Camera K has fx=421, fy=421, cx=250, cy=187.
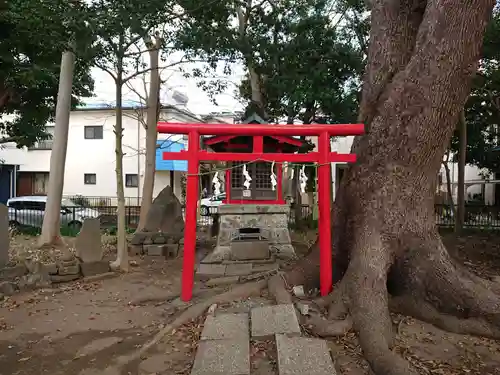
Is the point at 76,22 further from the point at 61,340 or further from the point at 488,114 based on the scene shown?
the point at 488,114

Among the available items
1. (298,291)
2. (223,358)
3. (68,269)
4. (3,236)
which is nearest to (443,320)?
(298,291)

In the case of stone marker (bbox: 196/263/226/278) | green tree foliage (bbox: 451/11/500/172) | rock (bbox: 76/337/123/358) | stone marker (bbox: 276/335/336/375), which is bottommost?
rock (bbox: 76/337/123/358)

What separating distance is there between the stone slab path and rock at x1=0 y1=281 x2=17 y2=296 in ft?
14.4

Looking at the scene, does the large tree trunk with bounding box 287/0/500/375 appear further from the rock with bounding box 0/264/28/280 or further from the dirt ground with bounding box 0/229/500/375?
the rock with bounding box 0/264/28/280

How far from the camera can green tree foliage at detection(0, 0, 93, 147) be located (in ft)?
29.0

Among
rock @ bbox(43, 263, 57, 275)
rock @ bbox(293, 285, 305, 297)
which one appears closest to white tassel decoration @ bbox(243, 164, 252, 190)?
rock @ bbox(293, 285, 305, 297)

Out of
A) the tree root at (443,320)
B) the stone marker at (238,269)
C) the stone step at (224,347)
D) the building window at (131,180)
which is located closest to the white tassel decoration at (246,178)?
the stone marker at (238,269)

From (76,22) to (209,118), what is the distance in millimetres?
22132

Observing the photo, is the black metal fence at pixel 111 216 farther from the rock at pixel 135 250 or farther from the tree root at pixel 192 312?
the tree root at pixel 192 312

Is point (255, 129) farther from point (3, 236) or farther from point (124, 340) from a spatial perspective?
point (3, 236)

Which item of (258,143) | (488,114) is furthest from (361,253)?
(488,114)

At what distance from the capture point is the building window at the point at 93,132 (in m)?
27.9

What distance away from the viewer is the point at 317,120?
59.6ft

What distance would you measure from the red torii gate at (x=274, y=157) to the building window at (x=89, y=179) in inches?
942
